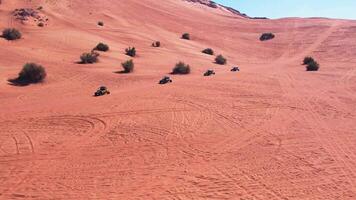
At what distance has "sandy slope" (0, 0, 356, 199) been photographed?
38.6 feet

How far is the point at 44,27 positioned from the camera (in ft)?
133

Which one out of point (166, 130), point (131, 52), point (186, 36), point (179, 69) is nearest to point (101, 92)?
point (166, 130)

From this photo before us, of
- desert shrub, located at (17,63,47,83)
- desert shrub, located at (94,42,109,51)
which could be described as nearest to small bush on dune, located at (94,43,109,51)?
desert shrub, located at (94,42,109,51)

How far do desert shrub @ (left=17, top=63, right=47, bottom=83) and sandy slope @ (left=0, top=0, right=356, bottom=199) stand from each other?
0.72 m

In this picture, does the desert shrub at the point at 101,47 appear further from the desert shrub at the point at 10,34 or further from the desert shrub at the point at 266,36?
the desert shrub at the point at 266,36

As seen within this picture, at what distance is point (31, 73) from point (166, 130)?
12014mm

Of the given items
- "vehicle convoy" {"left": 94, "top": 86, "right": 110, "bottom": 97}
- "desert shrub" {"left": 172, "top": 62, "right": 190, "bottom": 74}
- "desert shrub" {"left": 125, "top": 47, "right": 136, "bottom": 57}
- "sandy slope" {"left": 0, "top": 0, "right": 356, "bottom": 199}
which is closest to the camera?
"sandy slope" {"left": 0, "top": 0, "right": 356, "bottom": 199}

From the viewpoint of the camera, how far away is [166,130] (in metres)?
16.4

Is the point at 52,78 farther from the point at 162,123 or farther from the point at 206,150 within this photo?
the point at 206,150

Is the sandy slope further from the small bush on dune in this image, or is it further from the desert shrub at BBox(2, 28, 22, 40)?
the small bush on dune

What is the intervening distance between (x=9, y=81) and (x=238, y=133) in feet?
47.6

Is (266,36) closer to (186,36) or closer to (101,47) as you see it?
(186,36)

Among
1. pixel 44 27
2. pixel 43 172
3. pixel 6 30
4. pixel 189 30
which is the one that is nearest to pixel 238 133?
pixel 43 172

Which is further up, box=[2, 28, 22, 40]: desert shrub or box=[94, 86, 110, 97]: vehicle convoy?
box=[2, 28, 22, 40]: desert shrub
